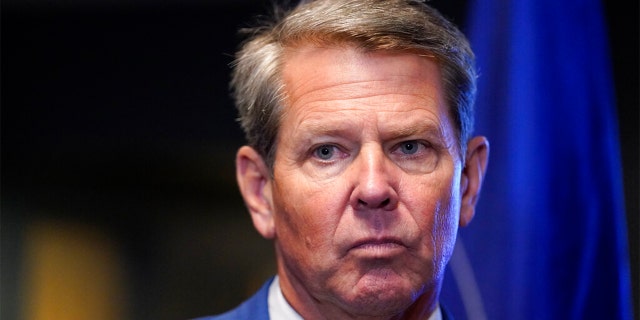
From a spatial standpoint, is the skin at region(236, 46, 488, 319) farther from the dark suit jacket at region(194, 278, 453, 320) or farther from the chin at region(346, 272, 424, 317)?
the dark suit jacket at region(194, 278, 453, 320)

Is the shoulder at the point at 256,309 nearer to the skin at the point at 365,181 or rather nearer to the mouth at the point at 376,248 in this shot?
the skin at the point at 365,181

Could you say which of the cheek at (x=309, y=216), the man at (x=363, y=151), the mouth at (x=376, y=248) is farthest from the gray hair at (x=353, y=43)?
the mouth at (x=376, y=248)

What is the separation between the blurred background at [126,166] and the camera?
2.01m

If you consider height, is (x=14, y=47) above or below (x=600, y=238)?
above

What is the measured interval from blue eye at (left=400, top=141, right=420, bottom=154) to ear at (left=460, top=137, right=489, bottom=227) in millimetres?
173

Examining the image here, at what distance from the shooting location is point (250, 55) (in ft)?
5.80

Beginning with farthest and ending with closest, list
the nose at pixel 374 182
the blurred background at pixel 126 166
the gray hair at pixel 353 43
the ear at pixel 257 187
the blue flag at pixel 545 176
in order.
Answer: the blurred background at pixel 126 166 → the blue flag at pixel 545 176 → the ear at pixel 257 187 → the gray hair at pixel 353 43 → the nose at pixel 374 182

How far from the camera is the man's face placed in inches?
59.9

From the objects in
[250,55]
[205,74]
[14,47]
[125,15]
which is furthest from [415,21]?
[14,47]

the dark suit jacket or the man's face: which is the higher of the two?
the man's face

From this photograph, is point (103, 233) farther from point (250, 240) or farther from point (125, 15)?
point (125, 15)

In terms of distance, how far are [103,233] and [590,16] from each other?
3.87ft

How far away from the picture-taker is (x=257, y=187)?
68.8 inches

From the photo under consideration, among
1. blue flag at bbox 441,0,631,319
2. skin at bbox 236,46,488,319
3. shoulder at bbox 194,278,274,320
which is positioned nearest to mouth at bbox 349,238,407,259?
skin at bbox 236,46,488,319
